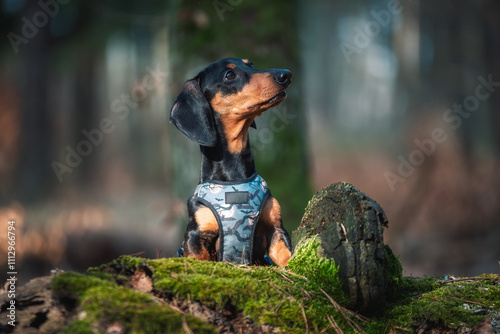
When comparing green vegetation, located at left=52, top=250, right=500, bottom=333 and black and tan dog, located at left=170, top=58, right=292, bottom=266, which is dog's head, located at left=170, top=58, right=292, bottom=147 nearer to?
black and tan dog, located at left=170, top=58, right=292, bottom=266

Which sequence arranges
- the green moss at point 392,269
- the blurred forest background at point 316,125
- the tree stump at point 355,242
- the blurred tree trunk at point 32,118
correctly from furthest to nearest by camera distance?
the blurred tree trunk at point 32,118 < the blurred forest background at point 316,125 < the green moss at point 392,269 < the tree stump at point 355,242

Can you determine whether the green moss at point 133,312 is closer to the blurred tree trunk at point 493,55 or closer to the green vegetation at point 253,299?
the green vegetation at point 253,299

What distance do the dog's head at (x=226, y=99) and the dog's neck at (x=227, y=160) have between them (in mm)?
59

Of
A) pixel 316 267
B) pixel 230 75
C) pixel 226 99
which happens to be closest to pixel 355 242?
pixel 316 267

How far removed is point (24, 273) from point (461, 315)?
30.6 feet

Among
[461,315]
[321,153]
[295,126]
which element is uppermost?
[321,153]

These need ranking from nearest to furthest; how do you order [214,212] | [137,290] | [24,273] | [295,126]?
[137,290] < [214,212] < [295,126] < [24,273]

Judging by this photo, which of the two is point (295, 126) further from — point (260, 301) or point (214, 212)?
point (260, 301)

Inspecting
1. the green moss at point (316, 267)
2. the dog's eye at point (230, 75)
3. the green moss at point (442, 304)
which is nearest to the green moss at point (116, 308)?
the green moss at point (316, 267)

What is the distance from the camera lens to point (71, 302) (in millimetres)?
1945

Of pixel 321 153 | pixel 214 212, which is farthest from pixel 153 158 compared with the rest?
pixel 214 212

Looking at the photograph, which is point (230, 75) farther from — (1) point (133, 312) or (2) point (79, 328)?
(2) point (79, 328)

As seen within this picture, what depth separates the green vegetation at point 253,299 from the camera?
1.84 m

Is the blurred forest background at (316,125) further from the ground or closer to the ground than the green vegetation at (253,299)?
further from the ground
